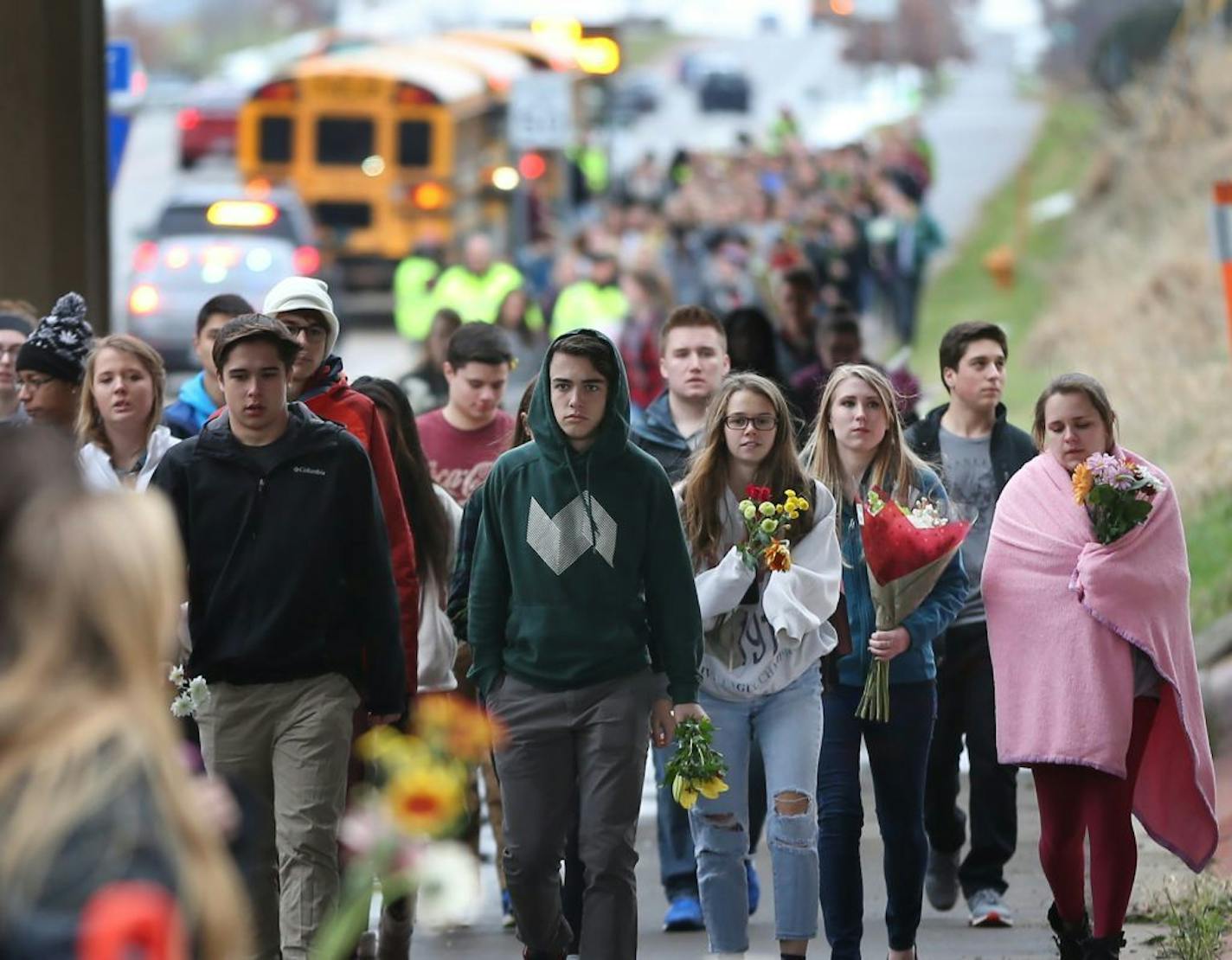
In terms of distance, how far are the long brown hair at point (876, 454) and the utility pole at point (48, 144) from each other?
595 centimetres

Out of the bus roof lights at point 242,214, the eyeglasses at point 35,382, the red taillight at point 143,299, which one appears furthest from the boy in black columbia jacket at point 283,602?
A: the bus roof lights at point 242,214

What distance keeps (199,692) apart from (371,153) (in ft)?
107

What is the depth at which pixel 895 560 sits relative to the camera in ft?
24.8

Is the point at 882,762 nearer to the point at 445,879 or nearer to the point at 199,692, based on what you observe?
the point at 199,692

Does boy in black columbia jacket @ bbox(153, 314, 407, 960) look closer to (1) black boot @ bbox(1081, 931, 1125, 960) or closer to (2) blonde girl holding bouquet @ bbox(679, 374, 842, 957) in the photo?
(2) blonde girl holding bouquet @ bbox(679, 374, 842, 957)

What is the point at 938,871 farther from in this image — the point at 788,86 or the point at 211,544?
the point at 788,86

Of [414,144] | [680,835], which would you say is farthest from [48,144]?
[414,144]

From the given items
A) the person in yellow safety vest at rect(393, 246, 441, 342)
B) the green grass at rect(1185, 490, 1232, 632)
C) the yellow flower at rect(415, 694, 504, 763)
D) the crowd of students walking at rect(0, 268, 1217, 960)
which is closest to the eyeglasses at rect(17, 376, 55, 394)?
the crowd of students walking at rect(0, 268, 1217, 960)

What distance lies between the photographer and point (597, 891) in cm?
698

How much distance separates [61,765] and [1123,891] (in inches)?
197

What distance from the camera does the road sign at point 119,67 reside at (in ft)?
68.2

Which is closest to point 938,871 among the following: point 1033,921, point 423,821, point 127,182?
point 1033,921

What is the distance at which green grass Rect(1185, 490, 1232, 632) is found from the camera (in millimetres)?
13555

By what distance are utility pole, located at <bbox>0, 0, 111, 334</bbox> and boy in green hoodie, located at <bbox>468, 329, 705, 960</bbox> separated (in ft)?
20.6
